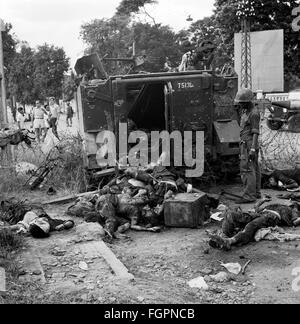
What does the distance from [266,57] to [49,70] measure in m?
18.2

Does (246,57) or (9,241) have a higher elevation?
(246,57)

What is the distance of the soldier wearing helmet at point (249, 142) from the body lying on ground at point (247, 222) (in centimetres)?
121

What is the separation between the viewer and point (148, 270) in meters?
5.01

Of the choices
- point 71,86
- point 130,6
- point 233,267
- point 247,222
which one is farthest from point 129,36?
point 233,267

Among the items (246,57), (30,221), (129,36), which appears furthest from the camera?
(129,36)

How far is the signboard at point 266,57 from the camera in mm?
21719

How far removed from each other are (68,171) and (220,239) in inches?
165

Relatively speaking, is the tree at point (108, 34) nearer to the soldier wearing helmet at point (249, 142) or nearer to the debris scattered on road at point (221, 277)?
the soldier wearing helmet at point (249, 142)

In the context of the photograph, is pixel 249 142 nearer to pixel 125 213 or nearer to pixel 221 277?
pixel 125 213

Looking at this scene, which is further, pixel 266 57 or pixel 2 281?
pixel 266 57

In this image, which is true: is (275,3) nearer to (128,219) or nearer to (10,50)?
(10,50)

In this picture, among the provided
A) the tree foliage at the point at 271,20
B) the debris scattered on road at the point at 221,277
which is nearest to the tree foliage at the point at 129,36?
the tree foliage at the point at 271,20

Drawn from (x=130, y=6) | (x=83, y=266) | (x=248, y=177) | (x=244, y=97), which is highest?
(x=130, y=6)
